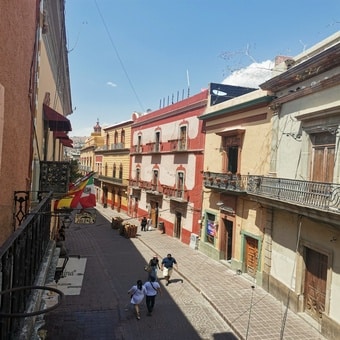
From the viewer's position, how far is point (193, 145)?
2225 centimetres

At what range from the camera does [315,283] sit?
37.3 ft

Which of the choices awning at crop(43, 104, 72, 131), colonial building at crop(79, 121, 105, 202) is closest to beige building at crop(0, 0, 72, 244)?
awning at crop(43, 104, 72, 131)

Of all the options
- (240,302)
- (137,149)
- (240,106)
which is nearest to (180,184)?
(240,106)

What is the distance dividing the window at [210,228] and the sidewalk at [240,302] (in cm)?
106

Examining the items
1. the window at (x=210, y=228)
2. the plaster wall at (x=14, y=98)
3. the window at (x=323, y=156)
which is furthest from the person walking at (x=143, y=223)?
the plaster wall at (x=14, y=98)

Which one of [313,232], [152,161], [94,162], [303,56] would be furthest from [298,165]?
[94,162]

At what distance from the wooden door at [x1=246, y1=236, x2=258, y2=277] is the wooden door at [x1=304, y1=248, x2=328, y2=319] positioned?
139 inches

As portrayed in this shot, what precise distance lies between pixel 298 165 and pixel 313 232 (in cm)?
247

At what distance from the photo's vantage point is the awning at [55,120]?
437 inches

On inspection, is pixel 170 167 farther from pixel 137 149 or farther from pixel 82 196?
pixel 82 196

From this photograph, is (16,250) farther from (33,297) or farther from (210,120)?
(210,120)

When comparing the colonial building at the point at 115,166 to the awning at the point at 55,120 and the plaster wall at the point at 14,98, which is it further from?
the plaster wall at the point at 14,98

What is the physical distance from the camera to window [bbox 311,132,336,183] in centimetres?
1093

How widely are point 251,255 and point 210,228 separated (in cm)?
419
